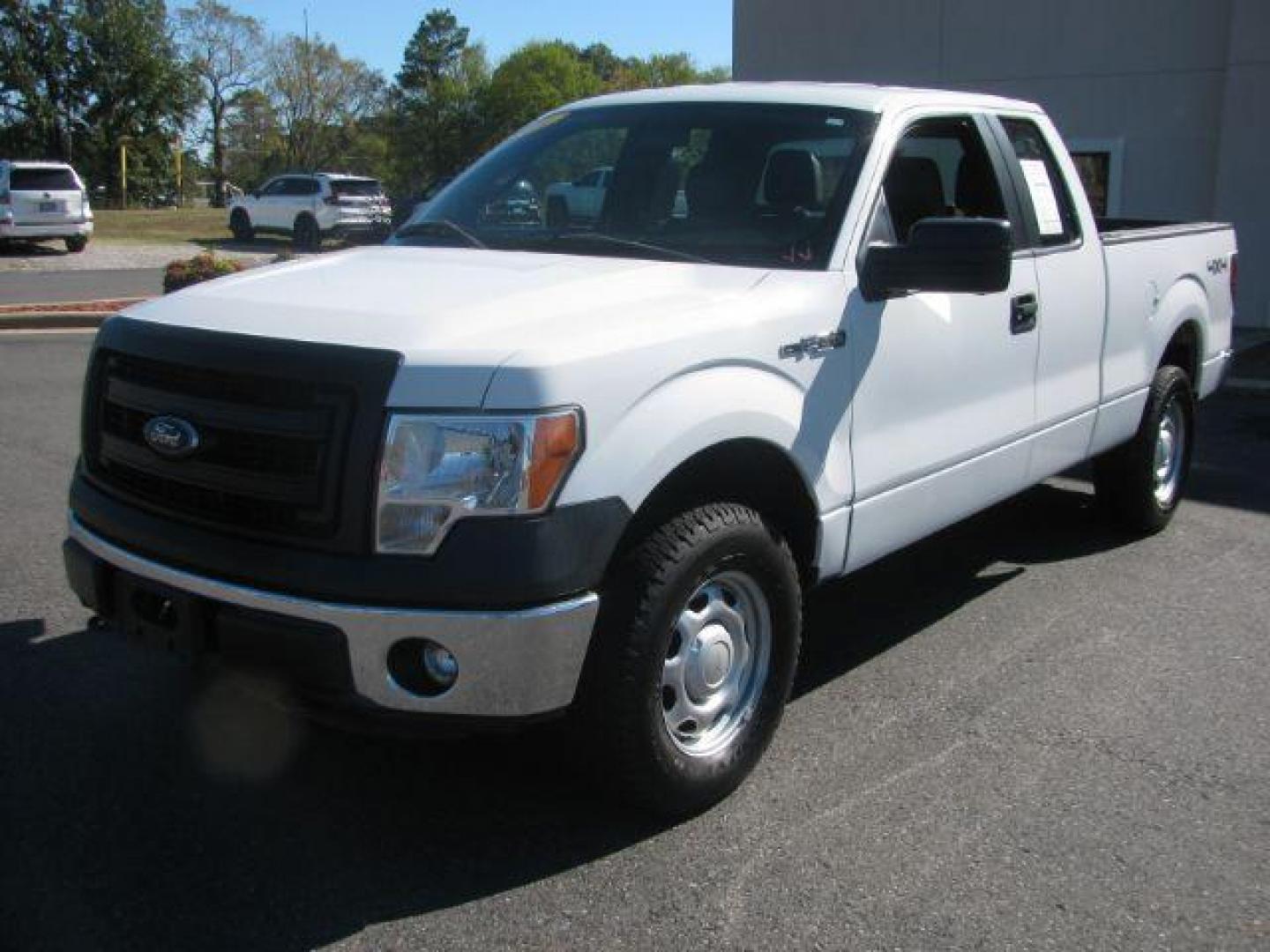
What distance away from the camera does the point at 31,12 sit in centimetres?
5253

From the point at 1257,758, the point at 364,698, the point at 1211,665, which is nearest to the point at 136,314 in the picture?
the point at 364,698

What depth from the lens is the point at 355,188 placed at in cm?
3094

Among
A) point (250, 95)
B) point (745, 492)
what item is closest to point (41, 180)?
point (745, 492)

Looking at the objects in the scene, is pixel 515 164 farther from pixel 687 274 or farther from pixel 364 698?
pixel 364 698

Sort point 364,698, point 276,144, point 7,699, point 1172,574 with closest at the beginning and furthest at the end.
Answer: point 364,698
point 7,699
point 1172,574
point 276,144

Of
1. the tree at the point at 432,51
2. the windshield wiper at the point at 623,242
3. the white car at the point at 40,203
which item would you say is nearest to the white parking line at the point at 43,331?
the windshield wiper at the point at 623,242

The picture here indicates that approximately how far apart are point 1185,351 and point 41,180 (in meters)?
25.5

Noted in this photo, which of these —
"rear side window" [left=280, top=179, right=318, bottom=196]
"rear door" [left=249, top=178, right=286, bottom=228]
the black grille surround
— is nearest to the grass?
"rear door" [left=249, top=178, right=286, bottom=228]

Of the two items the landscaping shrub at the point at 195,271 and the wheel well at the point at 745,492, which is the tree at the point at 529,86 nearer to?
the landscaping shrub at the point at 195,271

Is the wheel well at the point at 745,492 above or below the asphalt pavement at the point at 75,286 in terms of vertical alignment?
above

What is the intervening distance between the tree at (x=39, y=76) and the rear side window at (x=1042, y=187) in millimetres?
55704

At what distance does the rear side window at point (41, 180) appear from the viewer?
26.2 metres

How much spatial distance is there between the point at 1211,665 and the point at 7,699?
13.5ft

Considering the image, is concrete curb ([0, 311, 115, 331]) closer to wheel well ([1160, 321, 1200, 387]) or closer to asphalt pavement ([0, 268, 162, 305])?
asphalt pavement ([0, 268, 162, 305])
